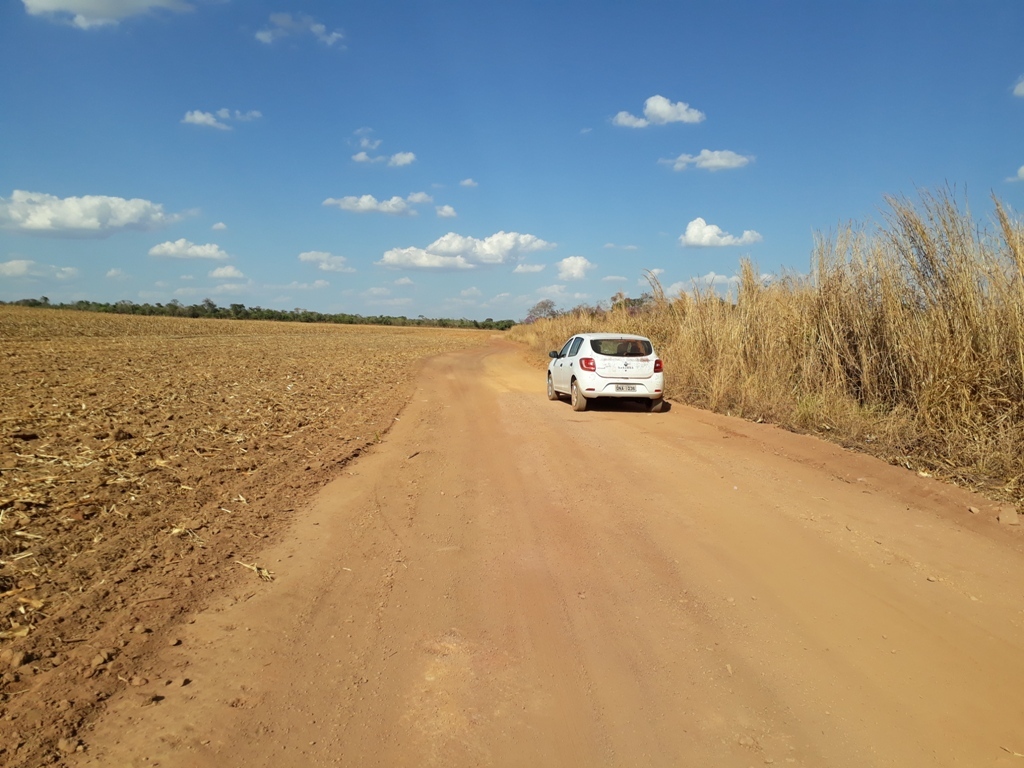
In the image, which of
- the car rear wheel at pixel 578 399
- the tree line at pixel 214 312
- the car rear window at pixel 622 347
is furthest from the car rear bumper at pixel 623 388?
the tree line at pixel 214 312

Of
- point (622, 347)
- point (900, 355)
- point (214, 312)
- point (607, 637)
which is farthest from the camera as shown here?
point (214, 312)

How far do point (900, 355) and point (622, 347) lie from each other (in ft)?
17.1

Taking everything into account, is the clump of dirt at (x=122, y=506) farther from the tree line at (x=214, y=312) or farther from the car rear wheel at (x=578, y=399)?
the tree line at (x=214, y=312)

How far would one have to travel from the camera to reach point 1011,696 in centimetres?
350

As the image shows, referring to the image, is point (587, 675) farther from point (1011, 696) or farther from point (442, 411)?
point (442, 411)

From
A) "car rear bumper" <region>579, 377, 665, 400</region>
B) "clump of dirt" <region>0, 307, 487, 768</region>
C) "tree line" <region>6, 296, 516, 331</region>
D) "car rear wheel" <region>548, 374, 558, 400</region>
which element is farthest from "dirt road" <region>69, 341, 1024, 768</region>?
"tree line" <region>6, 296, 516, 331</region>

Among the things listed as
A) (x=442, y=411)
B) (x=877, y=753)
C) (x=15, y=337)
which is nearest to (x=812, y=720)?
(x=877, y=753)

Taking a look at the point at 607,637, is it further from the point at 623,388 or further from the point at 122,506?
the point at 623,388

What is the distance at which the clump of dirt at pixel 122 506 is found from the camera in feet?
11.8

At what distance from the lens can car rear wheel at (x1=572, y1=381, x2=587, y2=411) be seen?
1335 centimetres

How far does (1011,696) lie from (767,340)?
10.1 metres

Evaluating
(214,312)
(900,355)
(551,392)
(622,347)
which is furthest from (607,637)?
(214,312)

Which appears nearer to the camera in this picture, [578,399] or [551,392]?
[578,399]

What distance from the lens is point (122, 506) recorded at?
614 centimetres
